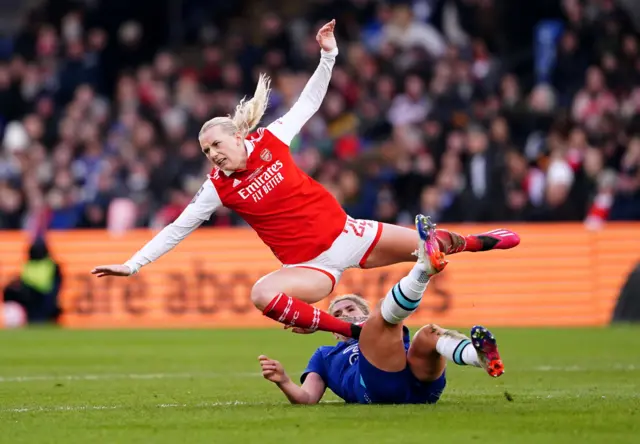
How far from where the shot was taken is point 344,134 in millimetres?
21562

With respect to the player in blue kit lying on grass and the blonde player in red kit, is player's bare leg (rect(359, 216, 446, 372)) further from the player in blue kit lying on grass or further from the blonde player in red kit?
the blonde player in red kit

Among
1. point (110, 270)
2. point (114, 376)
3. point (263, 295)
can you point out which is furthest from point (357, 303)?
point (114, 376)

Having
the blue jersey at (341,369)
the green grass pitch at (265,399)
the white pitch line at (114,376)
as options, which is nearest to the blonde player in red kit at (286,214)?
the blue jersey at (341,369)

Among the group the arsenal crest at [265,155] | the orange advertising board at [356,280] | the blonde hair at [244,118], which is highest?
the blonde hair at [244,118]

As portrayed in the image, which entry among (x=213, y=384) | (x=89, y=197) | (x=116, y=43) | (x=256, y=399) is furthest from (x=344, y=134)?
(x=256, y=399)

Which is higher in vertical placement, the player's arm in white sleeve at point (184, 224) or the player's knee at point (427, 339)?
the player's arm in white sleeve at point (184, 224)

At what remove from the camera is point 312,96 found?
384 inches

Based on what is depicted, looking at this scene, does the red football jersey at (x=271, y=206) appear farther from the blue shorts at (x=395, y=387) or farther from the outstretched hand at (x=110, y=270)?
the blue shorts at (x=395, y=387)

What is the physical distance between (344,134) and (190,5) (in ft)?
20.2

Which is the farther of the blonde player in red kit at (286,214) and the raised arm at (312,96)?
the raised arm at (312,96)

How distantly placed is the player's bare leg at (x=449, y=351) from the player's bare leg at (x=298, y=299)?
603 millimetres

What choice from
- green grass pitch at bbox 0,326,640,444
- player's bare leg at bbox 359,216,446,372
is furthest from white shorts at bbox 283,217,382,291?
player's bare leg at bbox 359,216,446,372

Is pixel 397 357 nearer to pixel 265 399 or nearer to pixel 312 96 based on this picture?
pixel 265 399

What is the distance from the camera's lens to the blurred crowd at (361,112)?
771 inches
